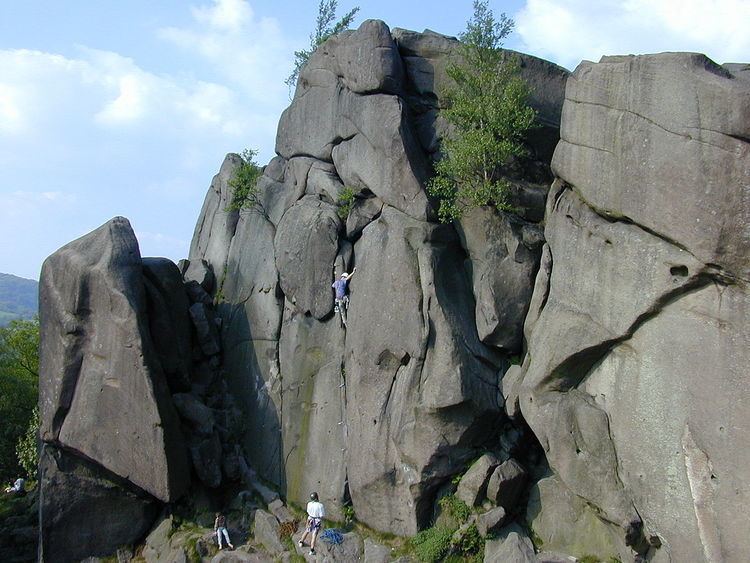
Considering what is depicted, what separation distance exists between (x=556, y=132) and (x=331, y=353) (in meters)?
10.8

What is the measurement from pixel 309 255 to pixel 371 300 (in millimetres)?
3411

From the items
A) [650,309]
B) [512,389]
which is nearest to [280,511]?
[512,389]

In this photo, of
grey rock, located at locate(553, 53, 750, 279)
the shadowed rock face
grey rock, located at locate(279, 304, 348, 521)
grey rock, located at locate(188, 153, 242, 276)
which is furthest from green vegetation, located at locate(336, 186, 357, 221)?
grey rock, located at locate(553, 53, 750, 279)

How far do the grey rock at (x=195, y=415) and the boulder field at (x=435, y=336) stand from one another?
10 cm

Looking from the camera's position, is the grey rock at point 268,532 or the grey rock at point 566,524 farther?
the grey rock at point 268,532

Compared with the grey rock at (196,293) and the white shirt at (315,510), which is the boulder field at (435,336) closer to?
the grey rock at (196,293)

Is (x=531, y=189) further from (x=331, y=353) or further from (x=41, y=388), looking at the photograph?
(x=41, y=388)

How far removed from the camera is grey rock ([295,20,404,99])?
25.0m

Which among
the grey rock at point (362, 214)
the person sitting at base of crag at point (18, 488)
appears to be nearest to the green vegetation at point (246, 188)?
the grey rock at point (362, 214)

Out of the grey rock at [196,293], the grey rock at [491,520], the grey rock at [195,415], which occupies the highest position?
the grey rock at [196,293]

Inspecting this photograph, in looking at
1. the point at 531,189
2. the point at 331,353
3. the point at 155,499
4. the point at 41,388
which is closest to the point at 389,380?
the point at 331,353

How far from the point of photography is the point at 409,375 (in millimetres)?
22500

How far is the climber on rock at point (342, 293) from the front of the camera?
2478cm

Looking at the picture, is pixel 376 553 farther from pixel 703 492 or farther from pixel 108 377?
pixel 108 377
